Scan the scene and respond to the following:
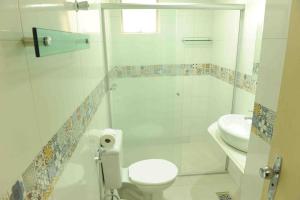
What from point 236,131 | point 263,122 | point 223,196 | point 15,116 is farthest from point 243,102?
point 15,116

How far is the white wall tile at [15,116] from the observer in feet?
1.59

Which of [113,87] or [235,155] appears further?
[113,87]

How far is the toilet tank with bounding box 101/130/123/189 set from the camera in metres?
1.64

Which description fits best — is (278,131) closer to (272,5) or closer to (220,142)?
(272,5)

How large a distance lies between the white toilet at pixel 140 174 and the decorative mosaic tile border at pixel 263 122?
0.99 m

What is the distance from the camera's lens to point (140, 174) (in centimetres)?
189

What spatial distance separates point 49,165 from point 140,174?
124 centimetres

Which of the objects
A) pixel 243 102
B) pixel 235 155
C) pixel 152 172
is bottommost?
pixel 152 172

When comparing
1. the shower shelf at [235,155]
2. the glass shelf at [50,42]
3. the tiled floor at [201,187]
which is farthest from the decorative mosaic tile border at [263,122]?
the tiled floor at [201,187]

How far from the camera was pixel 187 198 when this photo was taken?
2.20 m

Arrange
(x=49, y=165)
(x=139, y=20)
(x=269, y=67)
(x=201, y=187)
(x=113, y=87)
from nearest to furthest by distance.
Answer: (x=49, y=165) < (x=269, y=67) < (x=201, y=187) < (x=113, y=87) < (x=139, y=20)

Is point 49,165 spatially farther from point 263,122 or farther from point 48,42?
point 263,122

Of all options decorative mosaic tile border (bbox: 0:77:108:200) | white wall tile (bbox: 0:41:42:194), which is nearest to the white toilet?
decorative mosaic tile border (bbox: 0:77:108:200)

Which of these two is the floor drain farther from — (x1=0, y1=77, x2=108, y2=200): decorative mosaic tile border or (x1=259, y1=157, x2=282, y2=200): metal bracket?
(x1=0, y1=77, x2=108, y2=200): decorative mosaic tile border
